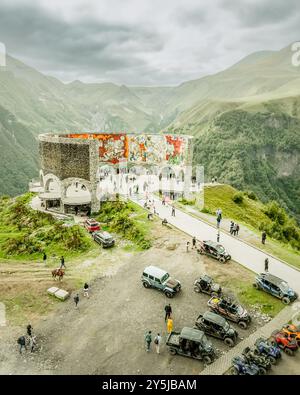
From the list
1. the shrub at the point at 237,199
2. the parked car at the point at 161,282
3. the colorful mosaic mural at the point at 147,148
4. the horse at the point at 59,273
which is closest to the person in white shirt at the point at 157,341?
the parked car at the point at 161,282

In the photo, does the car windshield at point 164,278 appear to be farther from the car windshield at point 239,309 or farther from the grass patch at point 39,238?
the grass patch at point 39,238

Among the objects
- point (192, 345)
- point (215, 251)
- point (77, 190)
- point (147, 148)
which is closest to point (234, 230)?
point (215, 251)

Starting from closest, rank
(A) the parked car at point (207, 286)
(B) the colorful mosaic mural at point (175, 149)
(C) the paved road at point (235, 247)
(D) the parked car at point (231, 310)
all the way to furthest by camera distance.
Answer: (D) the parked car at point (231, 310), (A) the parked car at point (207, 286), (C) the paved road at point (235, 247), (B) the colorful mosaic mural at point (175, 149)

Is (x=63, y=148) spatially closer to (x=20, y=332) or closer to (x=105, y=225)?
(x=105, y=225)

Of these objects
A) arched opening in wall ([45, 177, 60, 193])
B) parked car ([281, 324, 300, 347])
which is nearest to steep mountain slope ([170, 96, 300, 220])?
arched opening in wall ([45, 177, 60, 193])

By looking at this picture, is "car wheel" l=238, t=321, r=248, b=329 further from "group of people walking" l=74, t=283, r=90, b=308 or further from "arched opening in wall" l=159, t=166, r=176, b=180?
"arched opening in wall" l=159, t=166, r=176, b=180

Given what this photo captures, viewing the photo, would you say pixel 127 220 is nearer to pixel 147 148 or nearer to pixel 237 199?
pixel 147 148
